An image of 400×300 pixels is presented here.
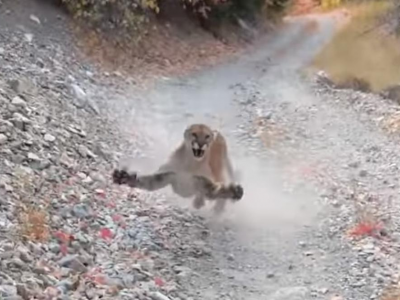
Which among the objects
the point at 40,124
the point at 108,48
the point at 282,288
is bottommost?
the point at 282,288

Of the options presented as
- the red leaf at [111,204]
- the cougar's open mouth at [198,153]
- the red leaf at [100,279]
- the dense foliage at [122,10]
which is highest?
the dense foliage at [122,10]

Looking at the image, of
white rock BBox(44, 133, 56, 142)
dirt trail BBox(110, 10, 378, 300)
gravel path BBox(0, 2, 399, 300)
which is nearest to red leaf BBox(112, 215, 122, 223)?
gravel path BBox(0, 2, 399, 300)

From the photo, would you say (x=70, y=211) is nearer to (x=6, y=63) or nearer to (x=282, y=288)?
(x=282, y=288)

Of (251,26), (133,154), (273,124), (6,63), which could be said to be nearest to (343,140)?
(273,124)

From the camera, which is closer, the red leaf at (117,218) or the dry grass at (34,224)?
the dry grass at (34,224)

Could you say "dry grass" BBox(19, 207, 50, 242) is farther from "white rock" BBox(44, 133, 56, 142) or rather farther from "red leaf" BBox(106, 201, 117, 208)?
"white rock" BBox(44, 133, 56, 142)

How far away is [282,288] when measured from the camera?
25.2 feet

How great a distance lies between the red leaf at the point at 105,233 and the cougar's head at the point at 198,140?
1.42m

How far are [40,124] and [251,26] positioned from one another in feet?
58.5

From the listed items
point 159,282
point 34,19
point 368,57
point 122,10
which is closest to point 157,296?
point 159,282

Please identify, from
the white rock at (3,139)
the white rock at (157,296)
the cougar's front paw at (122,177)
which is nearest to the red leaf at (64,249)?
the white rock at (157,296)

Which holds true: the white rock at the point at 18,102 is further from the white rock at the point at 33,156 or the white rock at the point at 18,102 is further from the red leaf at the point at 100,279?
the red leaf at the point at 100,279

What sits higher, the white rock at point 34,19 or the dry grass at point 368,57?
the dry grass at point 368,57

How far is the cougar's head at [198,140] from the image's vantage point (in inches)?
361
